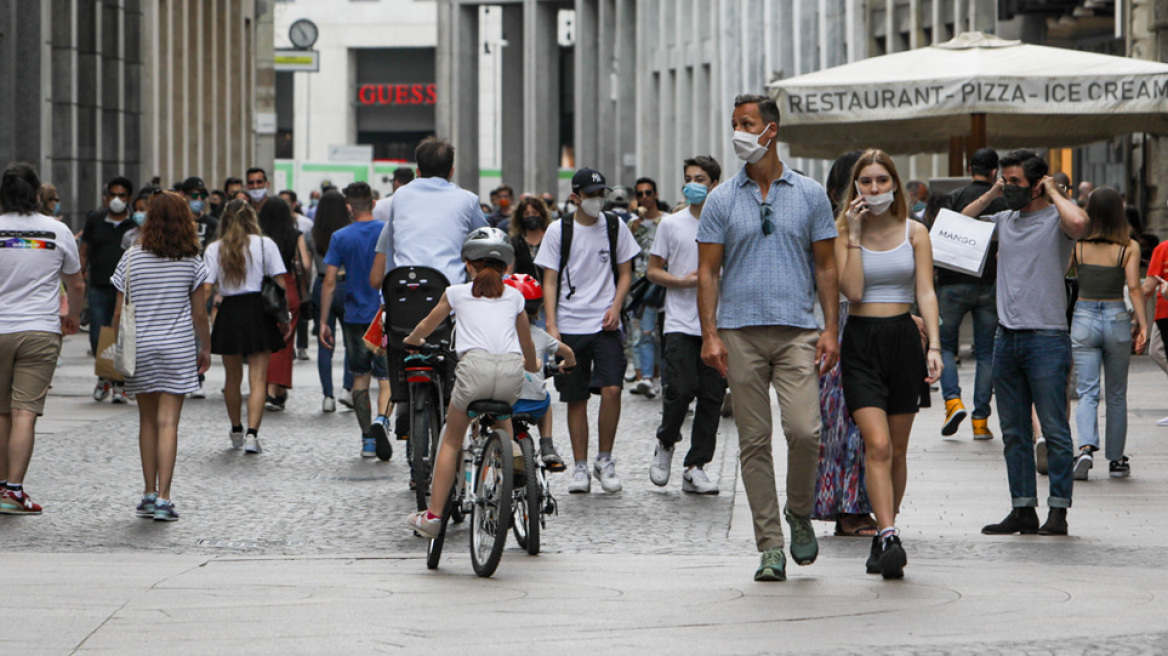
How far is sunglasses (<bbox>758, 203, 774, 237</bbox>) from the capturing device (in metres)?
7.80

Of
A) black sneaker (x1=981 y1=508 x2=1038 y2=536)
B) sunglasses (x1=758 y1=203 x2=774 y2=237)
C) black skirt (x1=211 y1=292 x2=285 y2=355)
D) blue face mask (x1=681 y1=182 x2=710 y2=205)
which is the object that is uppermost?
blue face mask (x1=681 y1=182 x2=710 y2=205)

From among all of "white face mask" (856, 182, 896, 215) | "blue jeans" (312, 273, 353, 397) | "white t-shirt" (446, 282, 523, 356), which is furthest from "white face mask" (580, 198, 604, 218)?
"blue jeans" (312, 273, 353, 397)

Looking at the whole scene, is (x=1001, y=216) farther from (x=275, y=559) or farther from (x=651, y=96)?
(x=651, y=96)

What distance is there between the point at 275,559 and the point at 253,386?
4.85 meters

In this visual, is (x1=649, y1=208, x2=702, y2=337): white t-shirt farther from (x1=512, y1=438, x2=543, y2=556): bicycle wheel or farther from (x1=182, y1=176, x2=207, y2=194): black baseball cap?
(x1=182, y1=176, x2=207, y2=194): black baseball cap

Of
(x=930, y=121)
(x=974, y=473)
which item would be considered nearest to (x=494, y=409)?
(x=974, y=473)

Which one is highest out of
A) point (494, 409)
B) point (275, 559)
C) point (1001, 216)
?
point (1001, 216)

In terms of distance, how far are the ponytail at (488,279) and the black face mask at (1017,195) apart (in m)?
2.50

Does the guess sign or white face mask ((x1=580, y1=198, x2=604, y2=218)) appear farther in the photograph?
the guess sign

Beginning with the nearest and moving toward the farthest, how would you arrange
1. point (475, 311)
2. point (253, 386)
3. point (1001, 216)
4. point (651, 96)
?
point (475, 311)
point (1001, 216)
point (253, 386)
point (651, 96)

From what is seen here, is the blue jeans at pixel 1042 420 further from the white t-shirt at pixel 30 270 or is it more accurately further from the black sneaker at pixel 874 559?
the white t-shirt at pixel 30 270

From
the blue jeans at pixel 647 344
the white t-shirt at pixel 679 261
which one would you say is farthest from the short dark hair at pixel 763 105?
the blue jeans at pixel 647 344

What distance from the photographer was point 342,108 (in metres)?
81.9

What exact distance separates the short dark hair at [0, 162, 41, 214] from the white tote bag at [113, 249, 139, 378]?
63 centimetres
